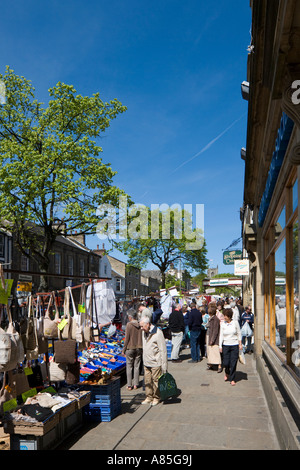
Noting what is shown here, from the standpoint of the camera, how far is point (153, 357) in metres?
7.92

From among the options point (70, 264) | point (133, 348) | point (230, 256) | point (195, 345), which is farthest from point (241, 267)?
point (70, 264)

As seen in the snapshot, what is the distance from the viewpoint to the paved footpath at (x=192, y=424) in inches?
227

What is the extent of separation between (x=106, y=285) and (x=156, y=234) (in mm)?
35912

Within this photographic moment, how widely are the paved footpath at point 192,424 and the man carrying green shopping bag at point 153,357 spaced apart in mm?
352

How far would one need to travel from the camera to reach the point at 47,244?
19875 millimetres

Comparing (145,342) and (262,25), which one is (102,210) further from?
(262,25)

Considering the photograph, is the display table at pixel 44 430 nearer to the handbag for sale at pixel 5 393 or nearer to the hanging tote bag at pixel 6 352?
the handbag for sale at pixel 5 393

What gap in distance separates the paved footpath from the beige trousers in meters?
0.28

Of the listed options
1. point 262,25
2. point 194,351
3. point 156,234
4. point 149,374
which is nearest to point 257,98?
point 262,25

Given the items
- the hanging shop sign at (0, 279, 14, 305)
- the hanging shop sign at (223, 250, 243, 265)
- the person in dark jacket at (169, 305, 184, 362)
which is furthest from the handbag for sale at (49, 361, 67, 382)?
the hanging shop sign at (223, 250, 243, 265)

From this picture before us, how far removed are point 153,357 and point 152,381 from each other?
522mm

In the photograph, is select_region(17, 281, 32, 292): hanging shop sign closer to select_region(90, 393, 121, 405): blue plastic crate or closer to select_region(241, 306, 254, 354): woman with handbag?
select_region(90, 393, 121, 405): blue plastic crate

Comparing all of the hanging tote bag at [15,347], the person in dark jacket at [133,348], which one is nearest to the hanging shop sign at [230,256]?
the person in dark jacket at [133,348]

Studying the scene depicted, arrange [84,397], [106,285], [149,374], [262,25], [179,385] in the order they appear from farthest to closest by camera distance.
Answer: [106,285] < [179,385] < [149,374] < [84,397] < [262,25]
